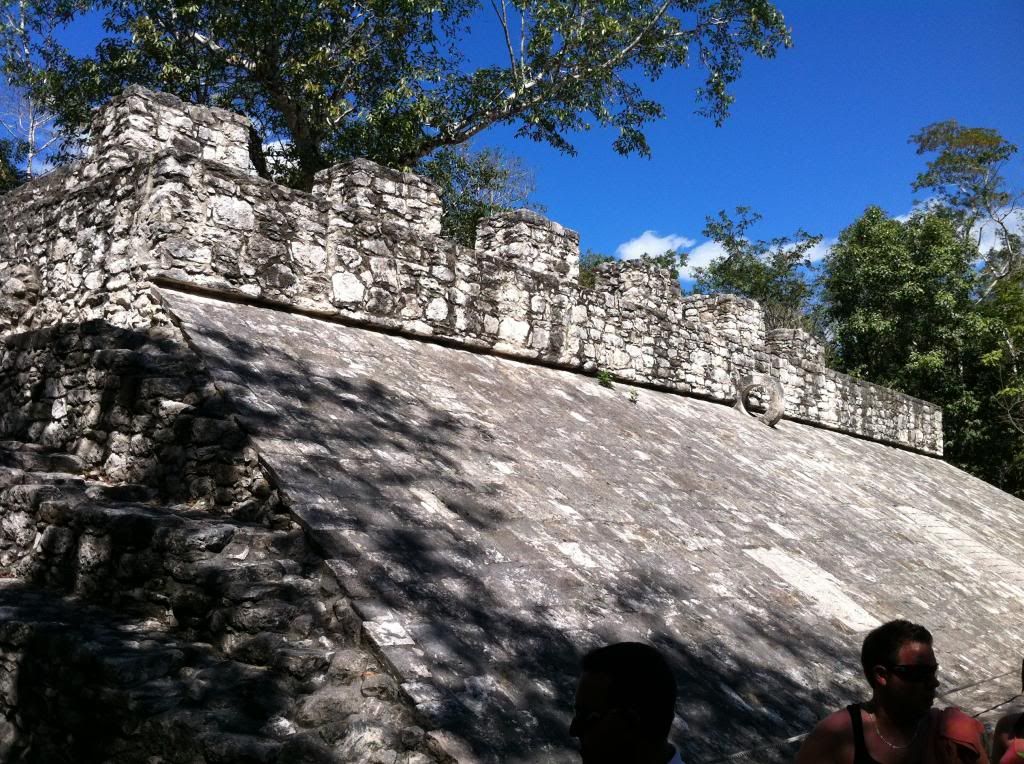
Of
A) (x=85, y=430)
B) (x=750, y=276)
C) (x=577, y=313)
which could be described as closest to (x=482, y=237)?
(x=577, y=313)

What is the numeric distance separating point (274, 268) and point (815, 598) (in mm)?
4058

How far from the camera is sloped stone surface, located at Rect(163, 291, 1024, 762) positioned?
311 centimetres

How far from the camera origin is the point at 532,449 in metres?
5.43

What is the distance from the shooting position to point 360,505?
3666 mm

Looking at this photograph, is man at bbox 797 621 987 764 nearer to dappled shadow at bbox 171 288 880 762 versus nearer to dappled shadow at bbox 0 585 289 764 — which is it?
dappled shadow at bbox 171 288 880 762

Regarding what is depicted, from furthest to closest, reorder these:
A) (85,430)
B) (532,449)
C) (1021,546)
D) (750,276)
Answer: (750,276) → (1021,546) → (532,449) → (85,430)

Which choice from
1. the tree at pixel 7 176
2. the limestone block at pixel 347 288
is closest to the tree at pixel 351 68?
the tree at pixel 7 176

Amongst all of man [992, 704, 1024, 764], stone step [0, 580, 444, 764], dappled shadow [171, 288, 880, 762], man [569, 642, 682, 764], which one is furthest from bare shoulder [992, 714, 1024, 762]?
stone step [0, 580, 444, 764]

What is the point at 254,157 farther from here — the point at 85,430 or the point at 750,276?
the point at 750,276

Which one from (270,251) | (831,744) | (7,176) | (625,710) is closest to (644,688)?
(625,710)

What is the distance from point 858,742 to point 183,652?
2271 millimetres

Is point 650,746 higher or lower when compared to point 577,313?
lower

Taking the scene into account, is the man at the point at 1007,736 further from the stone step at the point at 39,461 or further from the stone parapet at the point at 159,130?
the stone parapet at the point at 159,130

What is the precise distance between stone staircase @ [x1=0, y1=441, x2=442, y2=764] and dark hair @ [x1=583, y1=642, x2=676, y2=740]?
106 centimetres
